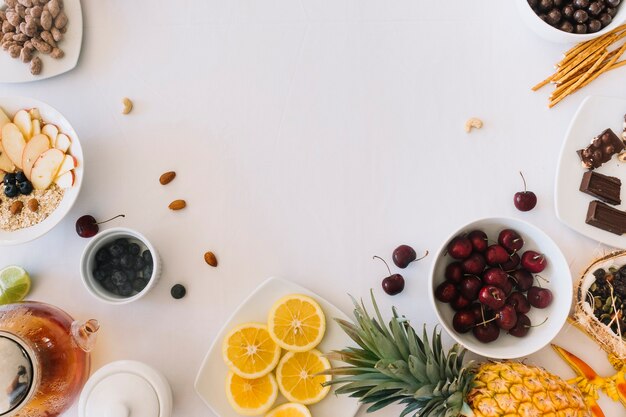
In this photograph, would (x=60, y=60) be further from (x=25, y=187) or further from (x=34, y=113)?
(x=25, y=187)

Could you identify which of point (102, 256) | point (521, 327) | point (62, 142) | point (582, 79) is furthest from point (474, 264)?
point (62, 142)

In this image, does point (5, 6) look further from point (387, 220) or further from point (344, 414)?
point (344, 414)

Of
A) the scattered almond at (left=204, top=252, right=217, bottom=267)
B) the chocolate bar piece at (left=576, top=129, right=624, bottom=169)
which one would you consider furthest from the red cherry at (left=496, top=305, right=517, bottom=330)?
the scattered almond at (left=204, top=252, right=217, bottom=267)

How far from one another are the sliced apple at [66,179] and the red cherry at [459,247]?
713mm

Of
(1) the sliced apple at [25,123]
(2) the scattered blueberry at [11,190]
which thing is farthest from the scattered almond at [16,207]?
(1) the sliced apple at [25,123]

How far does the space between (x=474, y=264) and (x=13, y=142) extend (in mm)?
897

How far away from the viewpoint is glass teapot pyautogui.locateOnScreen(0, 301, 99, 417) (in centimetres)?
82

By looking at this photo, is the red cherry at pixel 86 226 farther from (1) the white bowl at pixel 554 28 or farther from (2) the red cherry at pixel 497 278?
(1) the white bowl at pixel 554 28

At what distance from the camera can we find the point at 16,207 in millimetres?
997

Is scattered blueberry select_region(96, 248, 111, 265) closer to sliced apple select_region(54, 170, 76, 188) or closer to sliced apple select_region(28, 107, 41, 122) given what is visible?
sliced apple select_region(54, 170, 76, 188)

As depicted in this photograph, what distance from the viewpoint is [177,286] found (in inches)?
40.4

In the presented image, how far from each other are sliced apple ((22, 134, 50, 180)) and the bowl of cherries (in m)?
0.76

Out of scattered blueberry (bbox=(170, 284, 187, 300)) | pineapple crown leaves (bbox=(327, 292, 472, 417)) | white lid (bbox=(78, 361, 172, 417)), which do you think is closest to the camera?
pineapple crown leaves (bbox=(327, 292, 472, 417))

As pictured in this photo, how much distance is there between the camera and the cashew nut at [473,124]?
102 cm
